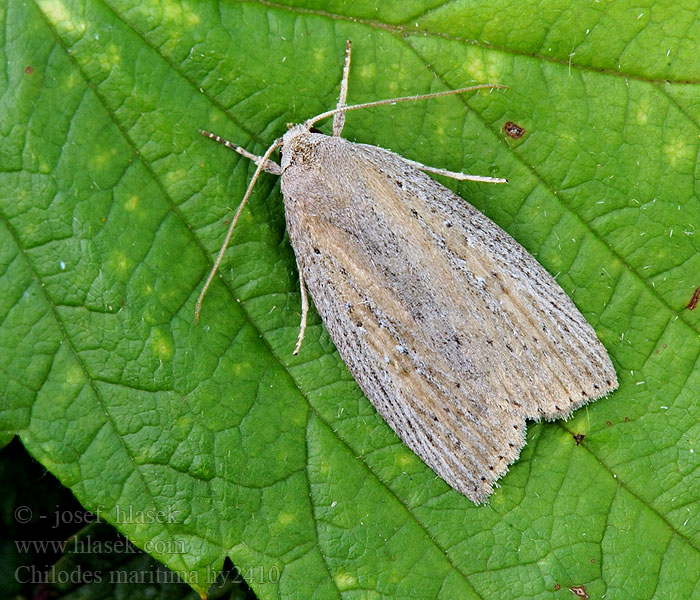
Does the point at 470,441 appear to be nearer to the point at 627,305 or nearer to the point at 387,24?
the point at 627,305

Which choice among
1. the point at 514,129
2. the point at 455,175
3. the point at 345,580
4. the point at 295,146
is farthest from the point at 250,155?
the point at 345,580

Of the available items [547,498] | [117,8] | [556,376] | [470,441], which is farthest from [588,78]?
[117,8]

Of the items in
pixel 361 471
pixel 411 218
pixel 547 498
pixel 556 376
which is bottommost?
pixel 547 498

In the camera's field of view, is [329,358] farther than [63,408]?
Yes

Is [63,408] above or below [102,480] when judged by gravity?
above

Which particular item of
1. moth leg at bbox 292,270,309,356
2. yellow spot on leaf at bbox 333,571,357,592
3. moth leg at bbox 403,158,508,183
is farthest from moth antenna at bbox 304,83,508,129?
yellow spot on leaf at bbox 333,571,357,592

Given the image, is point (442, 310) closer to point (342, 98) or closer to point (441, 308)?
point (441, 308)
